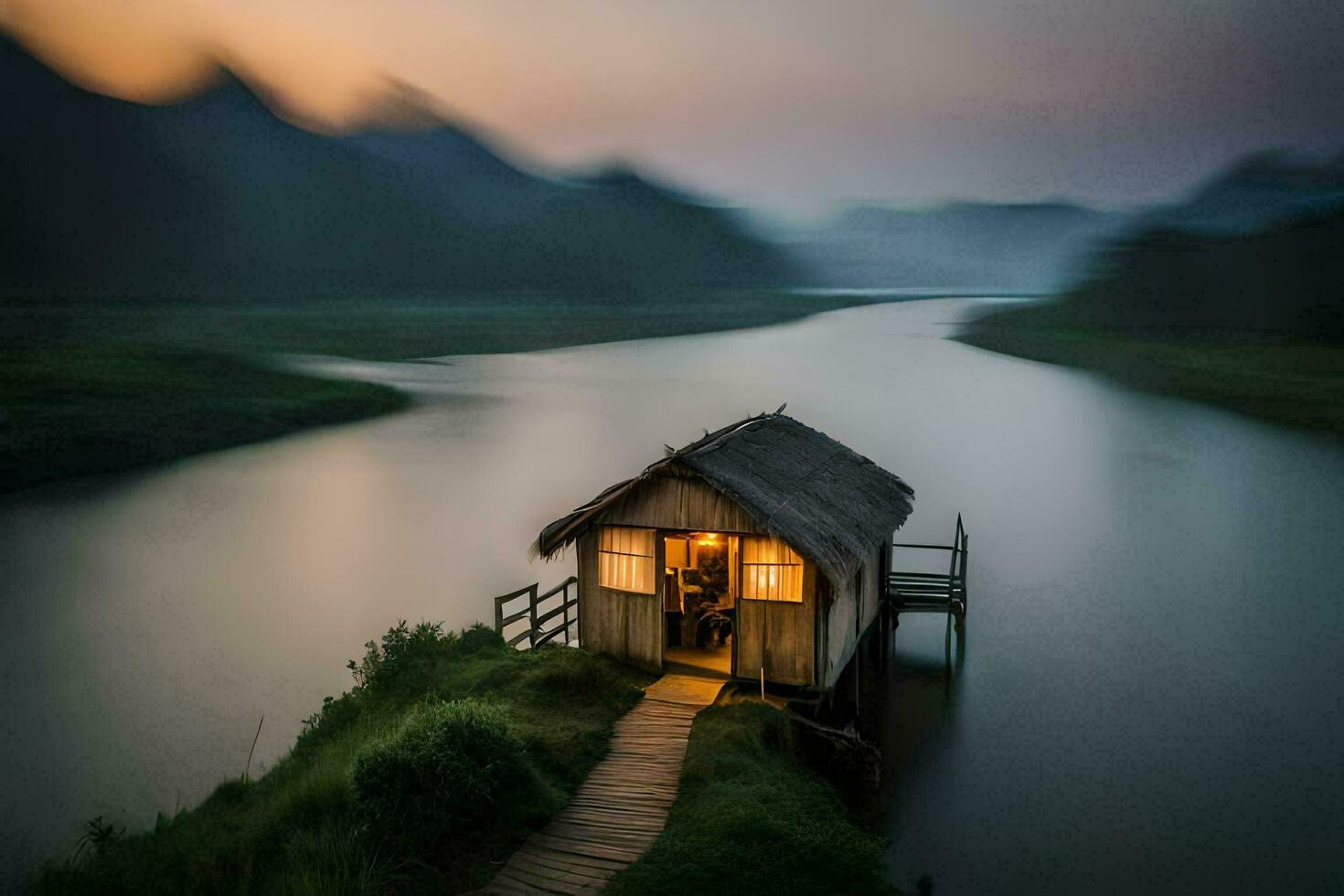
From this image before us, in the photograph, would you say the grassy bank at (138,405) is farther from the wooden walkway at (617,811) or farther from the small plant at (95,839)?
the wooden walkway at (617,811)

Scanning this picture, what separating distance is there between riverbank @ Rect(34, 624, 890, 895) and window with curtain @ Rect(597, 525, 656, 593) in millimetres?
1840

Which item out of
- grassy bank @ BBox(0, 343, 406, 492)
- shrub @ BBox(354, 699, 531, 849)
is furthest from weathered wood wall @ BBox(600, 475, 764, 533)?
grassy bank @ BBox(0, 343, 406, 492)

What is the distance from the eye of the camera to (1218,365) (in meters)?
96.3

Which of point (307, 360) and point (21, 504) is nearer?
point (21, 504)

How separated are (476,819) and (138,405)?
6451 centimetres

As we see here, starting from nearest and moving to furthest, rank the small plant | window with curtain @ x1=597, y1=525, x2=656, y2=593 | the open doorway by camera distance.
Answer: the small plant < window with curtain @ x1=597, y1=525, x2=656, y2=593 < the open doorway

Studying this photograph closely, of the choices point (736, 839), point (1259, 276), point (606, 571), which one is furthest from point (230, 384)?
point (1259, 276)

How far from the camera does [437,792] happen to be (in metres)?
10.0

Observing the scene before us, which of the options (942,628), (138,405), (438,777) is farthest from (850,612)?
(138,405)

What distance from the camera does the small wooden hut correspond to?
14.2 m

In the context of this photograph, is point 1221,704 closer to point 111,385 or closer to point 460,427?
point 460,427

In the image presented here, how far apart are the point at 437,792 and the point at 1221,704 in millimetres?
17557

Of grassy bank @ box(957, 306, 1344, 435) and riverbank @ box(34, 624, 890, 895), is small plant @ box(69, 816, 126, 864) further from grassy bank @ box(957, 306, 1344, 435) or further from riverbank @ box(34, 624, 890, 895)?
Answer: grassy bank @ box(957, 306, 1344, 435)

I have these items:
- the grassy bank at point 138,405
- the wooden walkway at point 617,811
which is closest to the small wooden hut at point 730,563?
the wooden walkway at point 617,811
